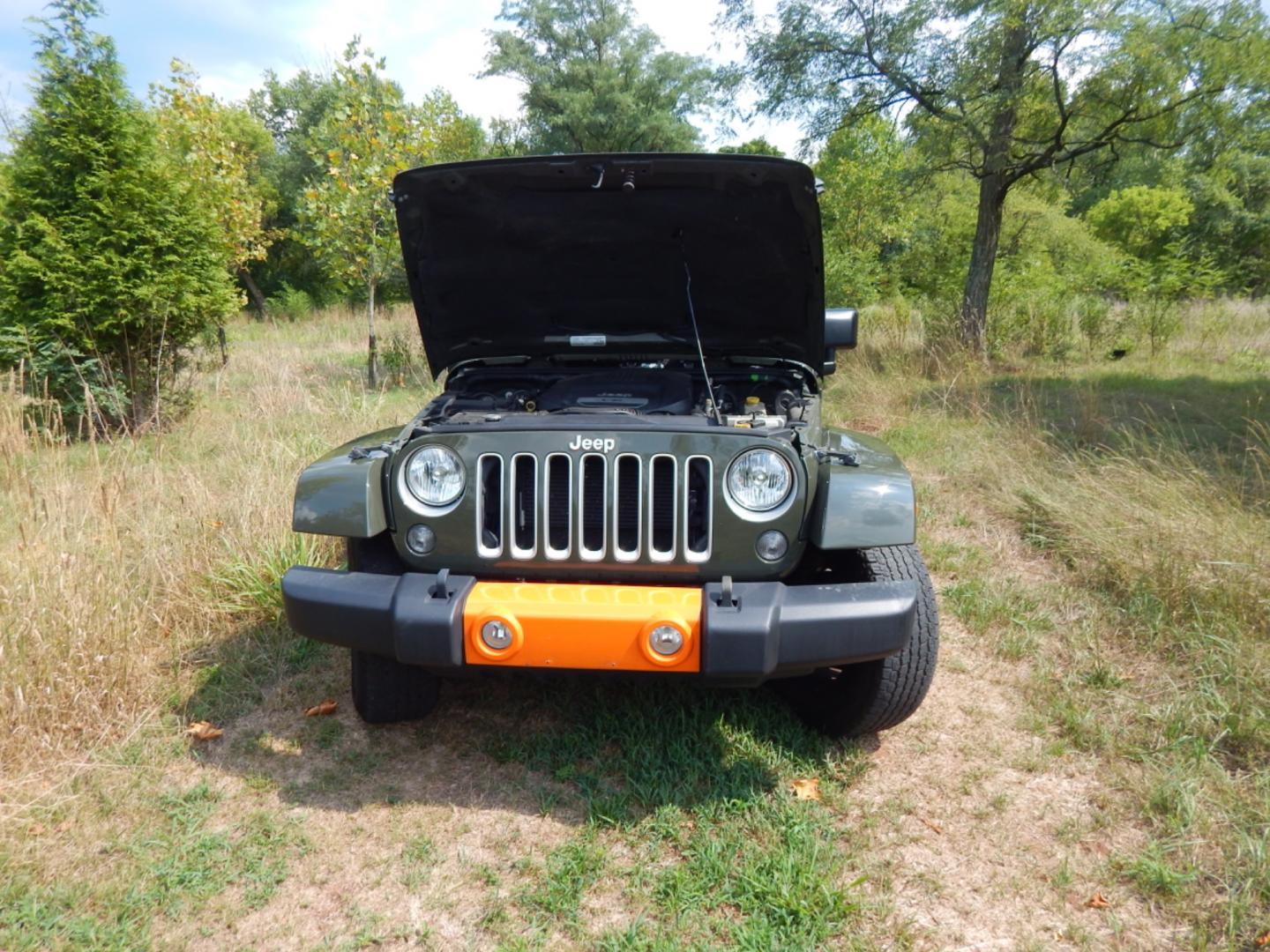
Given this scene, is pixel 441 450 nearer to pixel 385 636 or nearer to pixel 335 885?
pixel 385 636

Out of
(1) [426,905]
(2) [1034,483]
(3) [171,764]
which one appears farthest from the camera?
(2) [1034,483]

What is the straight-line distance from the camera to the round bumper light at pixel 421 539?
2.31m

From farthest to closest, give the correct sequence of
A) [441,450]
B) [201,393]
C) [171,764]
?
[201,393]
[171,764]
[441,450]

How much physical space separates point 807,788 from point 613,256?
211 cm

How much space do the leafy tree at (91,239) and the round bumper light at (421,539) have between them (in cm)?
528

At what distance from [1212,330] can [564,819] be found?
11.6m

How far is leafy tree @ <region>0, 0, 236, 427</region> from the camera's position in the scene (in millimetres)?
6371

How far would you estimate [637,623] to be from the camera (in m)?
1.99

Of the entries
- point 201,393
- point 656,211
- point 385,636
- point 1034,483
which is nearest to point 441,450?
point 385,636

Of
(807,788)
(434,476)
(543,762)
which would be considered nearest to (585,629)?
(434,476)

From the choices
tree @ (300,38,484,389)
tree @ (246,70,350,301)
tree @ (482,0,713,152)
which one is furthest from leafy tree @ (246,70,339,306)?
tree @ (300,38,484,389)

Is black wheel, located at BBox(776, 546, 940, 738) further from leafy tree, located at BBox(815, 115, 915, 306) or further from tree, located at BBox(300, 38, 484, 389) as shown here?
Answer: leafy tree, located at BBox(815, 115, 915, 306)

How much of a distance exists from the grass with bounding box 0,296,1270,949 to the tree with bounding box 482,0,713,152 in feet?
81.1

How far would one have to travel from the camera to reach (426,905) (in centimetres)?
204
